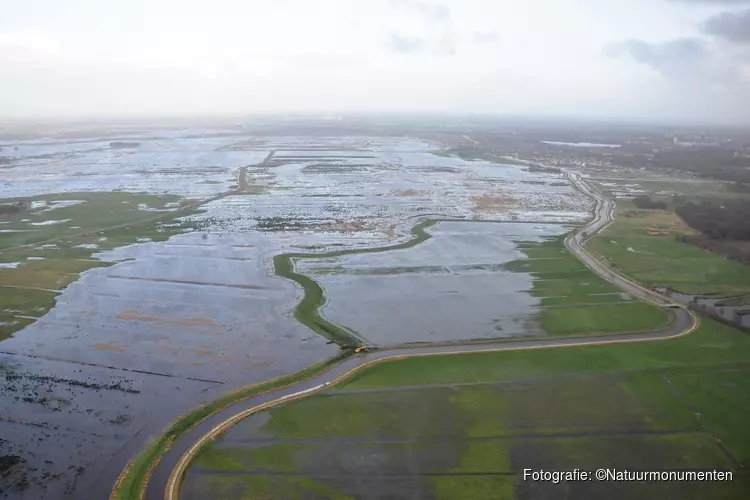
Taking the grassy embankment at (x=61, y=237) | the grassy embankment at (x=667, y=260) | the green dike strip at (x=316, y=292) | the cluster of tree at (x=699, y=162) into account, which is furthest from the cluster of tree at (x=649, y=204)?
the grassy embankment at (x=61, y=237)

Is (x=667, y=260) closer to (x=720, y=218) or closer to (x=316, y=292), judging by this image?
(x=720, y=218)

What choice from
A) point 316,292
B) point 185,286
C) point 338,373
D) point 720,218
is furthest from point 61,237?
point 720,218

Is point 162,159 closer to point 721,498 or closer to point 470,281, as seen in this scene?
point 470,281

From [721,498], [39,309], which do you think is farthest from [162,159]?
[721,498]

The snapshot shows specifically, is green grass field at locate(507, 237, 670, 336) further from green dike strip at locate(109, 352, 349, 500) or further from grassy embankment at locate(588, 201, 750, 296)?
green dike strip at locate(109, 352, 349, 500)

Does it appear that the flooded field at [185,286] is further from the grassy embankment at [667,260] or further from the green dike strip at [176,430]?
the grassy embankment at [667,260]
